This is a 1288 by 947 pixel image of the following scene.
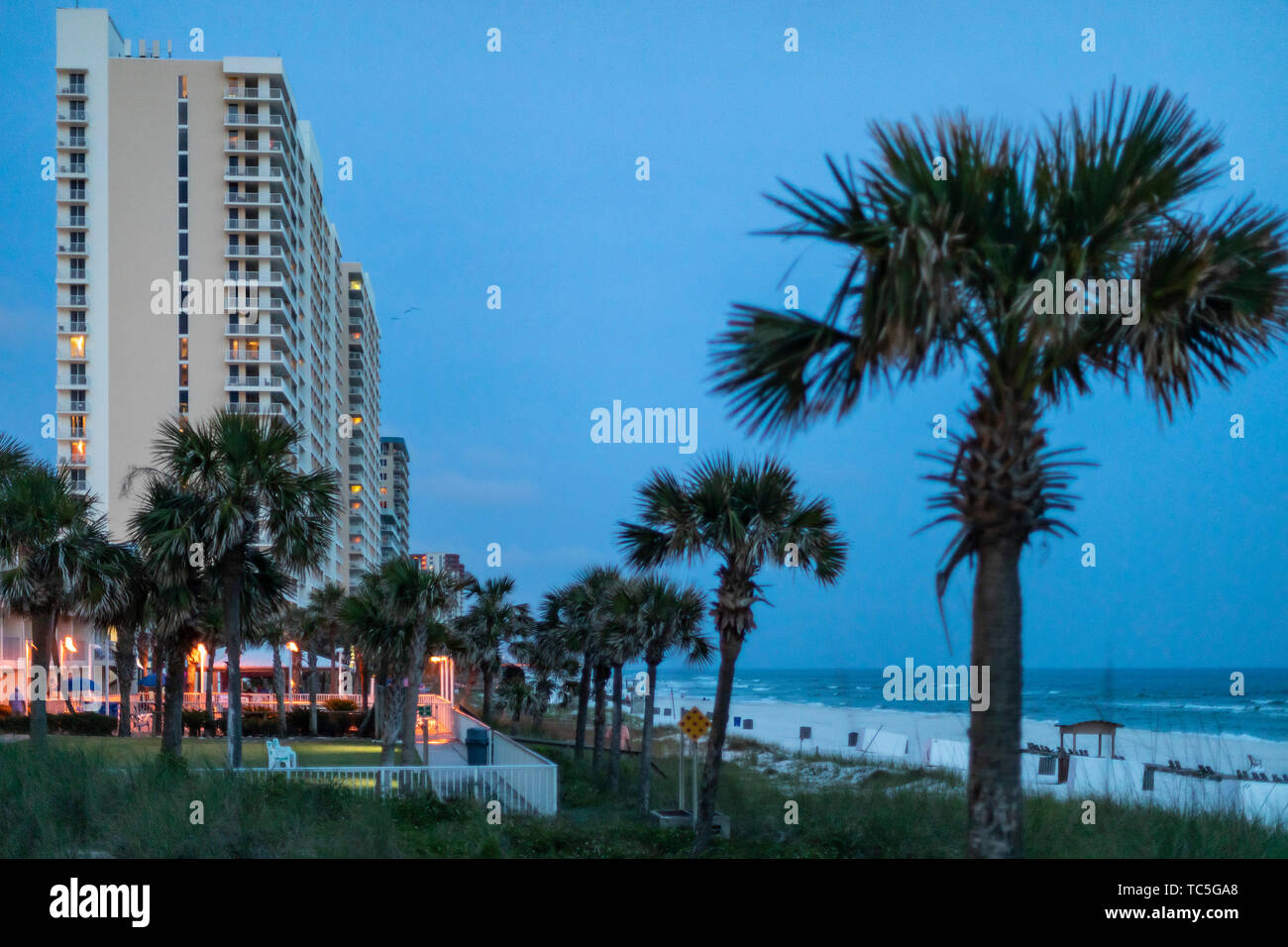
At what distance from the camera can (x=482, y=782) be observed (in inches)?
683

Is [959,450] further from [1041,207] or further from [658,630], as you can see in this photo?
[658,630]

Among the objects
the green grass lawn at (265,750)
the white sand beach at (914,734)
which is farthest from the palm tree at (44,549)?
the white sand beach at (914,734)

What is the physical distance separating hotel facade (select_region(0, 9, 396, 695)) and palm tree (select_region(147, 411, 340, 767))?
5834 centimetres

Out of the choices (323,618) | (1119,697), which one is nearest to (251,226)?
(323,618)

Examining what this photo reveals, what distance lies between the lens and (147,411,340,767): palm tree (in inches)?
710

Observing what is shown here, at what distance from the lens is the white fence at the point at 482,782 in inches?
655

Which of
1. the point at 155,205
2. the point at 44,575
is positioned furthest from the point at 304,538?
the point at 155,205

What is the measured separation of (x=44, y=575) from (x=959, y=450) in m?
21.7

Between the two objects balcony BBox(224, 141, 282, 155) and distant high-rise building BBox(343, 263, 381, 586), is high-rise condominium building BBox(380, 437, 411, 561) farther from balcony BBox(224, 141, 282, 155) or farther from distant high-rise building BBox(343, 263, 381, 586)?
balcony BBox(224, 141, 282, 155)

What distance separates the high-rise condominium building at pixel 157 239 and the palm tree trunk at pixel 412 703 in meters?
56.0

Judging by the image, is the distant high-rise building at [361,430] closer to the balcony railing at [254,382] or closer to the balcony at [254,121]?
the balcony railing at [254,382]

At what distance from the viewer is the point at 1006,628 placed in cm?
648

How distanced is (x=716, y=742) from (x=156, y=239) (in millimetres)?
77153
